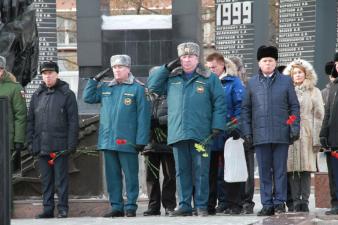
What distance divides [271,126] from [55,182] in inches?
90.8

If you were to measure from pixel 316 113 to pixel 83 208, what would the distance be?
256 cm

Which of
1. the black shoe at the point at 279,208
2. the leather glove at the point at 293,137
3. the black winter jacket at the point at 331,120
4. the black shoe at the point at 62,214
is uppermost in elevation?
the black winter jacket at the point at 331,120

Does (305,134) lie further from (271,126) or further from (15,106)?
(15,106)

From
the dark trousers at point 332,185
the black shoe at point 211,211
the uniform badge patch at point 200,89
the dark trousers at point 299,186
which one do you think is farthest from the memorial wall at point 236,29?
the uniform badge patch at point 200,89

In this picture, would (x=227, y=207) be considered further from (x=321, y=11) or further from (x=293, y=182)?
(x=321, y=11)

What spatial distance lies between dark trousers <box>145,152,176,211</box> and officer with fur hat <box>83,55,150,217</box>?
1.36ft

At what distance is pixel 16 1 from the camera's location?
38.3 feet

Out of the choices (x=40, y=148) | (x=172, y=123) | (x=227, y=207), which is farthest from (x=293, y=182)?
(x=40, y=148)

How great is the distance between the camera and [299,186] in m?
11.3

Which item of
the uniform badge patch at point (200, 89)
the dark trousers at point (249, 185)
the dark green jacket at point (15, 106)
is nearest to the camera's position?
the uniform badge patch at point (200, 89)

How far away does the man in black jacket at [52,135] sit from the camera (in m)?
11.0

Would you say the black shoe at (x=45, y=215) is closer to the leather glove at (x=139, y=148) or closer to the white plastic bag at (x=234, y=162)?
the leather glove at (x=139, y=148)

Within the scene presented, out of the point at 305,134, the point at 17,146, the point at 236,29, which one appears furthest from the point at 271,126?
the point at 236,29

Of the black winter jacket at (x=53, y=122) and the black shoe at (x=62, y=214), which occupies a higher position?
the black winter jacket at (x=53, y=122)
